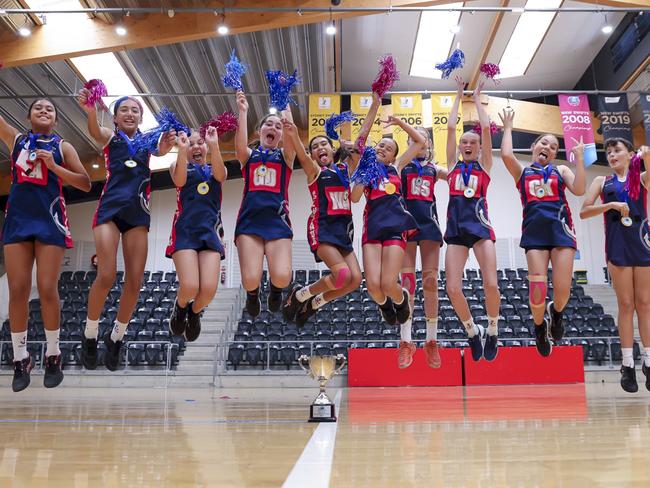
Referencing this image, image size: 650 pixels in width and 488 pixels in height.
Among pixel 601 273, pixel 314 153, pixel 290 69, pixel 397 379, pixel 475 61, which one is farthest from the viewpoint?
pixel 601 273

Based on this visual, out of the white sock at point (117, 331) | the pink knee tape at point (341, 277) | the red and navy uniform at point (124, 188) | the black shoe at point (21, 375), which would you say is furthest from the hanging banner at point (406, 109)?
the black shoe at point (21, 375)

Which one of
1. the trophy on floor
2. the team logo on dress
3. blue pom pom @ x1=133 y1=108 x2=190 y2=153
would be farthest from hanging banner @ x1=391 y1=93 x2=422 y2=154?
the team logo on dress

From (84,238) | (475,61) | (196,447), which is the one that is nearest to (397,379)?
(475,61)

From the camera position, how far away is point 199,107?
47.9ft

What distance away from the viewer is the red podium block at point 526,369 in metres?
11.5

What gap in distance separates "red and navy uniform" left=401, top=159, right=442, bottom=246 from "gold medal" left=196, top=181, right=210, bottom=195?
6.39 ft

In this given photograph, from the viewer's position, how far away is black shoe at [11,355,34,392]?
4.62 m

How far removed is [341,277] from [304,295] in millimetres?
519

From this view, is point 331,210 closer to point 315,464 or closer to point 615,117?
point 315,464

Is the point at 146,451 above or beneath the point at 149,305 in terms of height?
beneath

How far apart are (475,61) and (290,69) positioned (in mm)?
4669

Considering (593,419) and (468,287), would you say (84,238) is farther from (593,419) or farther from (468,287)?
(593,419)

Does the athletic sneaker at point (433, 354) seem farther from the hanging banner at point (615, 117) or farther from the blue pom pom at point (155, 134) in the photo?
the hanging banner at point (615, 117)

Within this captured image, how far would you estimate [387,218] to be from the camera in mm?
5406
